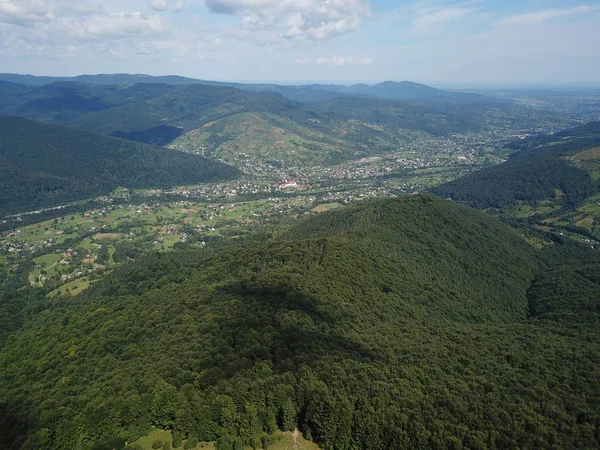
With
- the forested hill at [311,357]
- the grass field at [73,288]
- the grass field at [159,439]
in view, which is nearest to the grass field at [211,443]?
the grass field at [159,439]

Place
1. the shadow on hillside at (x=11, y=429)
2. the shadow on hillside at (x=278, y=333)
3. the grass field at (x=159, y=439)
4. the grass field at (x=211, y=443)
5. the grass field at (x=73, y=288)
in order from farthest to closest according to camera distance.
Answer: the grass field at (x=73, y=288), the shadow on hillside at (x=278, y=333), the shadow on hillside at (x=11, y=429), the grass field at (x=211, y=443), the grass field at (x=159, y=439)

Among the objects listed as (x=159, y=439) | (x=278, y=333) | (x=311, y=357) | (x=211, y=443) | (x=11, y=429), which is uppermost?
(x=278, y=333)

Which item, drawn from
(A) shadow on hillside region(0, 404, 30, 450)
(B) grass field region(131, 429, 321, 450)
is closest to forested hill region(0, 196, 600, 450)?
(A) shadow on hillside region(0, 404, 30, 450)

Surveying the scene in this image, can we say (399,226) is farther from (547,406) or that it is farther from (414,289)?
(547,406)

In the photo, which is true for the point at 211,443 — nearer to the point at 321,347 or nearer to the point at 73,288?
the point at 321,347

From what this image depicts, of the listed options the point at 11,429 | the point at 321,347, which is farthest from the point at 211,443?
the point at 11,429

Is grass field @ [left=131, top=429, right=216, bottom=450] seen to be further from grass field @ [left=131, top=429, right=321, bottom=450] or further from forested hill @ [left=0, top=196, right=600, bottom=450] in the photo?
forested hill @ [left=0, top=196, right=600, bottom=450]

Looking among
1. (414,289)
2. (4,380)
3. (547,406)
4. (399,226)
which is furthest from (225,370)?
(399,226)

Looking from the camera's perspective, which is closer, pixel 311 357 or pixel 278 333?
pixel 311 357

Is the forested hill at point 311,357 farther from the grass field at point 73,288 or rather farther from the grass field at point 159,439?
the grass field at point 73,288
